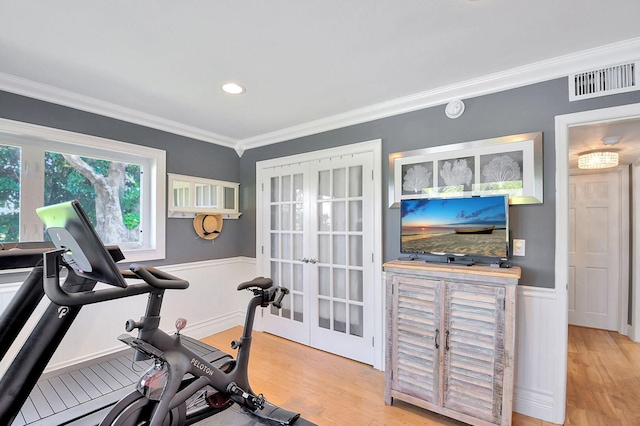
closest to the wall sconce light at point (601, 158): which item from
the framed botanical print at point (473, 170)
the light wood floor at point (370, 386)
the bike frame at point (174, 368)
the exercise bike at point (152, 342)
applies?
the framed botanical print at point (473, 170)

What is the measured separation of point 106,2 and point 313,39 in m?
1.09

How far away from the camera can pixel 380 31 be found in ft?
5.82

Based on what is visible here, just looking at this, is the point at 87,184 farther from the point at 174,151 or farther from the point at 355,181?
the point at 355,181

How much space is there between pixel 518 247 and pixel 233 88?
2.58 metres

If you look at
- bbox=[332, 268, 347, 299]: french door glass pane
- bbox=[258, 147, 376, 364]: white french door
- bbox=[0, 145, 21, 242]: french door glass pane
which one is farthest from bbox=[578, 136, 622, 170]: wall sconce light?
bbox=[0, 145, 21, 242]: french door glass pane

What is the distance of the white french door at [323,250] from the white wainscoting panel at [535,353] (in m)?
1.22

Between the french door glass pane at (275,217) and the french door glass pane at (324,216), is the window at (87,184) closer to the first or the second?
the french door glass pane at (275,217)

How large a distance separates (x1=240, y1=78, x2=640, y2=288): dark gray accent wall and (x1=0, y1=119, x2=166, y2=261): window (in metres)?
2.35

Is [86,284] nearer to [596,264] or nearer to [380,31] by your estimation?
[380,31]

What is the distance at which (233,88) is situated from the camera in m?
2.52

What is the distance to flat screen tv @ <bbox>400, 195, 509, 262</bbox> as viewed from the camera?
2180 millimetres

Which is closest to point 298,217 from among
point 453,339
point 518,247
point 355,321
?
point 355,321

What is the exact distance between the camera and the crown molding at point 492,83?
1.94 meters

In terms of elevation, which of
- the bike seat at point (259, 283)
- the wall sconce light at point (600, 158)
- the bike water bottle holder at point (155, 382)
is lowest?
the bike water bottle holder at point (155, 382)
